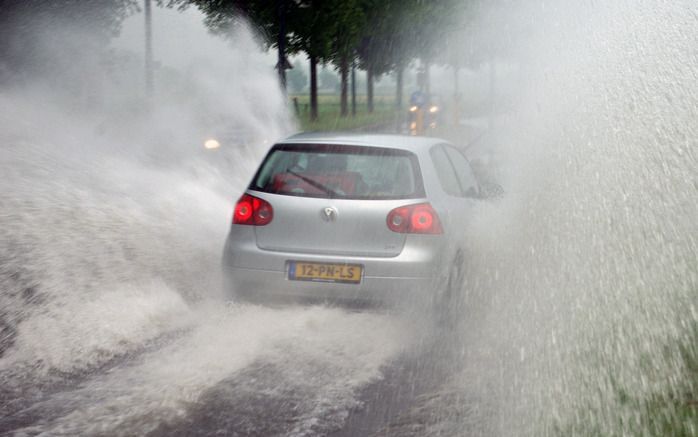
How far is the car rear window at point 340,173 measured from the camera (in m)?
6.14

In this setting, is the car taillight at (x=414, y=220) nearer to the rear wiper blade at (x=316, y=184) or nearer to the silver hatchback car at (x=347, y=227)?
the silver hatchback car at (x=347, y=227)

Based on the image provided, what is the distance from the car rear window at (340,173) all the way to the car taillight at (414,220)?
11 centimetres

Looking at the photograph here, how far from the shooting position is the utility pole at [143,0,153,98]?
29.5 m

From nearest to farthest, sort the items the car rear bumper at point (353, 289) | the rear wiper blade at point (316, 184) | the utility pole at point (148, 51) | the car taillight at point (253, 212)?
the car rear bumper at point (353, 289)
the rear wiper blade at point (316, 184)
the car taillight at point (253, 212)
the utility pole at point (148, 51)

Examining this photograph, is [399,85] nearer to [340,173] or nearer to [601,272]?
[601,272]

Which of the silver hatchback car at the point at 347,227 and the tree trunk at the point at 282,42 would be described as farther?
the tree trunk at the point at 282,42

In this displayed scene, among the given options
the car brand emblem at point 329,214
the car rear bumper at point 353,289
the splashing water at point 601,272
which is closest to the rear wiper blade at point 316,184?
the car brand emblem at point 329,214

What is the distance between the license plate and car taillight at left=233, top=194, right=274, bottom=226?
44 centimetres

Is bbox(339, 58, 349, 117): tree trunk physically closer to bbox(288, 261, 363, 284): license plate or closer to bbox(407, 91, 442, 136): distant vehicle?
bbox(407, 91, 442, 136): distant vehicle

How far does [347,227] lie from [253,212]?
75 cm

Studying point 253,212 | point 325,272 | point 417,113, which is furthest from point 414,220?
point 417,113

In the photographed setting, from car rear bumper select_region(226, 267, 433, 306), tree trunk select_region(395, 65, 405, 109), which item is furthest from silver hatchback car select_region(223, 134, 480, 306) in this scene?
tree trunk select_region(395, 65, 405, 109)

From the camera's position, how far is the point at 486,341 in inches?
229

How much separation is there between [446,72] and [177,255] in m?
79.4
